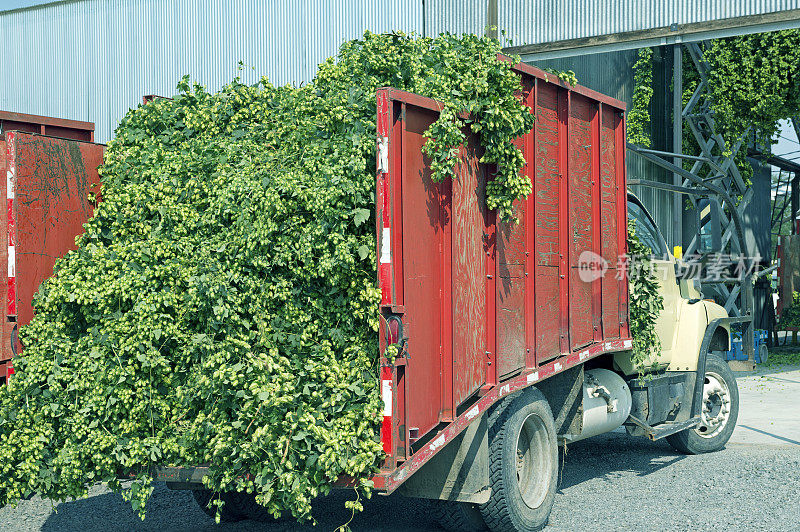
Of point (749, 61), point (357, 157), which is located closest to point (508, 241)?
point (357, 157)

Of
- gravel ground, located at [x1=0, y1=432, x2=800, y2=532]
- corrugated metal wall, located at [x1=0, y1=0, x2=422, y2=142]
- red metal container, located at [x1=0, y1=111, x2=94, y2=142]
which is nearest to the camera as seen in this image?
gravel ground, located at [x1=0, y1=432, x2=800, y2=532]

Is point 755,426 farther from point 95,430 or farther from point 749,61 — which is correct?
point 749,61

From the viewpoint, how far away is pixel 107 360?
525cm

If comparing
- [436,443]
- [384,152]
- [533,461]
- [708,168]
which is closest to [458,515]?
[533,461]

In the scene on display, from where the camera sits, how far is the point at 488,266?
599 cm

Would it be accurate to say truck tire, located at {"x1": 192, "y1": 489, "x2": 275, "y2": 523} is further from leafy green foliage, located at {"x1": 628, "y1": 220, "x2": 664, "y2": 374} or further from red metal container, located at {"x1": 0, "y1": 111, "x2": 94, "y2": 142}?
red metal container, located at {"x1": 0, "y1": 111, "x2": 94, "y2": 142}

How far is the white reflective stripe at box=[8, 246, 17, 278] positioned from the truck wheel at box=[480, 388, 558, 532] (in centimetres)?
322

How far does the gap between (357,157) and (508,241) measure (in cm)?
151

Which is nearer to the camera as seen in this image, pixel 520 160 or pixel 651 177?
pixel 520 160

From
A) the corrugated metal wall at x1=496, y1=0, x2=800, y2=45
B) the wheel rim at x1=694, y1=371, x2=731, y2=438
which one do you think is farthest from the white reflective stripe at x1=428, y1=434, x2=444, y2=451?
the corrugated metal wall at x1=496, y1=0, x2=800, y2=45

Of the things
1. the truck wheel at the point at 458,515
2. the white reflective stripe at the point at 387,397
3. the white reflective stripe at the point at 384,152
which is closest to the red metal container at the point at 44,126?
the white reflective stripe at the point at 384,152

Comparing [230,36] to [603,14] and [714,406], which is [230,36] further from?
[714,406]

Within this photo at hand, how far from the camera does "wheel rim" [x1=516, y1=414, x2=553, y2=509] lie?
6.59 m

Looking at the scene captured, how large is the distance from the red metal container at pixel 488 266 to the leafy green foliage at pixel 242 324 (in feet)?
0.57
